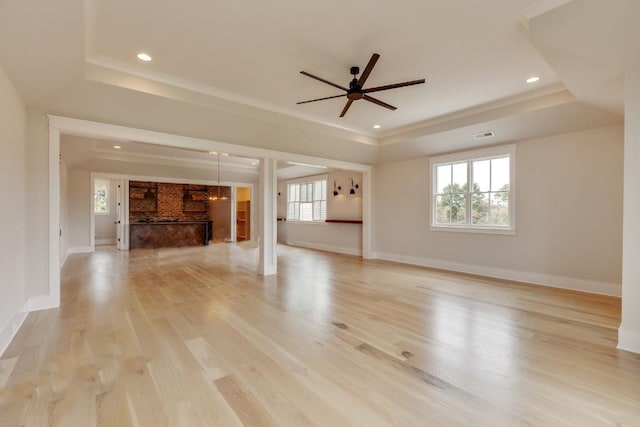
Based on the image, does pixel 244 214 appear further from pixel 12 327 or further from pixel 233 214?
pixel 12 327

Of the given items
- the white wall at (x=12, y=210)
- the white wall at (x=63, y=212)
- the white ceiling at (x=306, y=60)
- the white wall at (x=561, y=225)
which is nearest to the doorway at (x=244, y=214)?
the white wall at (x=63, y=212)

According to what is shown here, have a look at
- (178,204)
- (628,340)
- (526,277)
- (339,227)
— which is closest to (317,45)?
(628,340)

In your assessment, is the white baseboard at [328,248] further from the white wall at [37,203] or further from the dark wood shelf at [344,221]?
the white wall at [37,203]

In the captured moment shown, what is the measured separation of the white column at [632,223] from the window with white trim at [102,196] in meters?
13.1

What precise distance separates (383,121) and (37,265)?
18.0ft

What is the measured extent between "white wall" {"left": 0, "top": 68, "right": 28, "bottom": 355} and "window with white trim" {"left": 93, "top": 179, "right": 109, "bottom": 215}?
8.42m

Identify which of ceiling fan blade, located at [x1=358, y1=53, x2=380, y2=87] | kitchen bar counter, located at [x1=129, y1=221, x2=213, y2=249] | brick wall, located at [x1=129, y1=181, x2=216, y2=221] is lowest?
kitchen bar counter, located at [x1=129, y1=221, x2=213, y2=249]

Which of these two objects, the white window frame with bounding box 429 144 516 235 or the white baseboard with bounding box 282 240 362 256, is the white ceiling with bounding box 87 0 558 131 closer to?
the white window frame with bounding box 429 144 516 235

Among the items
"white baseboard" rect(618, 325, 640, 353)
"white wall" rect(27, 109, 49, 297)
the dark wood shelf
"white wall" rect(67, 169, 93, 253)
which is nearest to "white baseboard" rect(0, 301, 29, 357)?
"white wall" rect(27, 109, 49, 297)

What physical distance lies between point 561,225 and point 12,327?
7014 mm

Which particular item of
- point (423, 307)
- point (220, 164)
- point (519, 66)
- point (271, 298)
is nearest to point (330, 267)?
point (271, 298)

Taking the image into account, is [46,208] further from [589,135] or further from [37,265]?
[589,135]

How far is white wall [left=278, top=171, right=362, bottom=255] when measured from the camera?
8234 millimetres

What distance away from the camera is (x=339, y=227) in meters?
8.71
